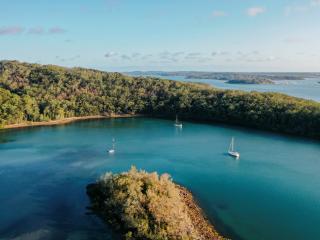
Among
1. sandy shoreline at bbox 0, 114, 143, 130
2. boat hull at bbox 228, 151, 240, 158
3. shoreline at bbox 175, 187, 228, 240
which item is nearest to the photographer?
shoreline at bbox 175, 187, 228, 240

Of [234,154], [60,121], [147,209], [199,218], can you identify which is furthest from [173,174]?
[60,121]

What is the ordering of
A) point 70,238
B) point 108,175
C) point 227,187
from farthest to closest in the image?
point 227,187, point 108,175, point 70,238

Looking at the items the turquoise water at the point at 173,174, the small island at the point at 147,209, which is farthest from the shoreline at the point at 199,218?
the turquoise water at the point at 173,174

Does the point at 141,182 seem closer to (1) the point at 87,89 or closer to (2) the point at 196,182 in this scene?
(2) the point at 196,182

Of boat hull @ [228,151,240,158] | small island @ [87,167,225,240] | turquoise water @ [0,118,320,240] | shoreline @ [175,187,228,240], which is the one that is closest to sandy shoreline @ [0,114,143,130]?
turquoise water @ [0,118,320,240]

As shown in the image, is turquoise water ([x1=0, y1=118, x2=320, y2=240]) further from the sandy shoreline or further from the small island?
the sandy shoreline

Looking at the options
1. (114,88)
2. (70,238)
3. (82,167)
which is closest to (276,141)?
(82,167)
